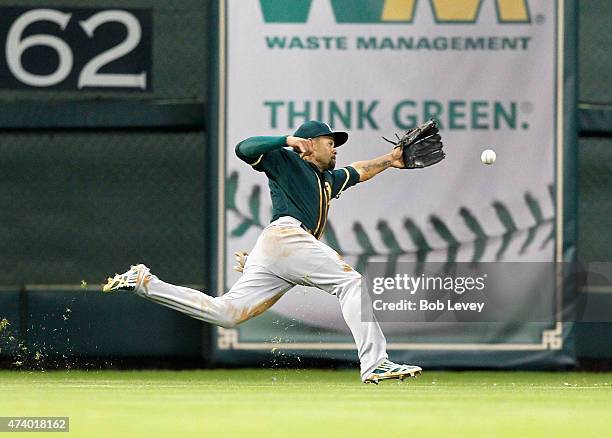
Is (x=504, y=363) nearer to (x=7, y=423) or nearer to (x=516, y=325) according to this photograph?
(x=516, y=325)

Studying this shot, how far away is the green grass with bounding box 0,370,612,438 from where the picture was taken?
7.12 metres

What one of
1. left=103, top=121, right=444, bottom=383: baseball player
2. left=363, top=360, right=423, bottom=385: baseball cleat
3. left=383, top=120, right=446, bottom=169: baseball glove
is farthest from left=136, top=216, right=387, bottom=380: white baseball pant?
left=383, top=120, right=446, bottom=169: baseball glove

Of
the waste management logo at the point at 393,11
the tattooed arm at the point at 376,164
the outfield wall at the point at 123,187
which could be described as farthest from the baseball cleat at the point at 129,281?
the waste management logo at the point at 393,11

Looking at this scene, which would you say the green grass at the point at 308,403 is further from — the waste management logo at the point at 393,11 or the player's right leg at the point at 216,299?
the waste management logo at the point at 393,11

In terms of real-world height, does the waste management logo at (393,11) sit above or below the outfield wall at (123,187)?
above

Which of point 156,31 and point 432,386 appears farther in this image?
point 156,31

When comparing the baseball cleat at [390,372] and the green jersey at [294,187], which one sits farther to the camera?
the green jersey at [294,187]

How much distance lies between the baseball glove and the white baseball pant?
4.22 feet

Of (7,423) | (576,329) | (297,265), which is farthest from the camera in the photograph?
(576,329)

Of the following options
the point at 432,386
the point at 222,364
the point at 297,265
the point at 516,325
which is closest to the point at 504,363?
the point at 516,325

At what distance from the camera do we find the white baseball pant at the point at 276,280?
927 centimetres

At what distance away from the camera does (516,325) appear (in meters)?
12.1

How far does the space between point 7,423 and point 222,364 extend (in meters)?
4.80

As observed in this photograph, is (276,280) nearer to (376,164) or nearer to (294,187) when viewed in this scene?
(294,187)
